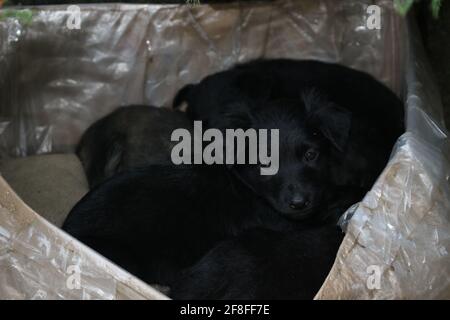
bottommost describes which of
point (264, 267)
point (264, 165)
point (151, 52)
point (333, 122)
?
point (264, 267)

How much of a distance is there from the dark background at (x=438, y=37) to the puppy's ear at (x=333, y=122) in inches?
44.1

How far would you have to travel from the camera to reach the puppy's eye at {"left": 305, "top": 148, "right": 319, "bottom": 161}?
314 cm

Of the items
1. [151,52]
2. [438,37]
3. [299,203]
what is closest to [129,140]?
[151,52]

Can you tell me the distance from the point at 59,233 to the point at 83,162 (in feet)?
4.56

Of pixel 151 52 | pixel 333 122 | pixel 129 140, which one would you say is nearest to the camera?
pixel 333 122

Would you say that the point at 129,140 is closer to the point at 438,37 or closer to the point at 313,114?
the point at 313,114

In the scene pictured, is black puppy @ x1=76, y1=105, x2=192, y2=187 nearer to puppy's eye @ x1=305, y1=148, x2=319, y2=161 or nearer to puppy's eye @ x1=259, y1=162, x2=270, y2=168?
puppy's eye @ x1=259, y1=162, x2=270, y2=168

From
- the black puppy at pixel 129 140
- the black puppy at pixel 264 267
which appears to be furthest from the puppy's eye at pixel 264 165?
the black puppy at pixel 129 140

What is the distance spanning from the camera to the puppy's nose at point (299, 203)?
2.99 m

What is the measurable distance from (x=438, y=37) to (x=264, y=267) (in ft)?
6.84

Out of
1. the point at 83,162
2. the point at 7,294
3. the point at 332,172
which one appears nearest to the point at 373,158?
the point at 332,172

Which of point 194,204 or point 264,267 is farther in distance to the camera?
point 194,204

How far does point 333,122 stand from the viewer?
3102mm

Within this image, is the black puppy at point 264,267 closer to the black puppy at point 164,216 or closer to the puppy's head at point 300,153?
the black puppy at point 164,216
